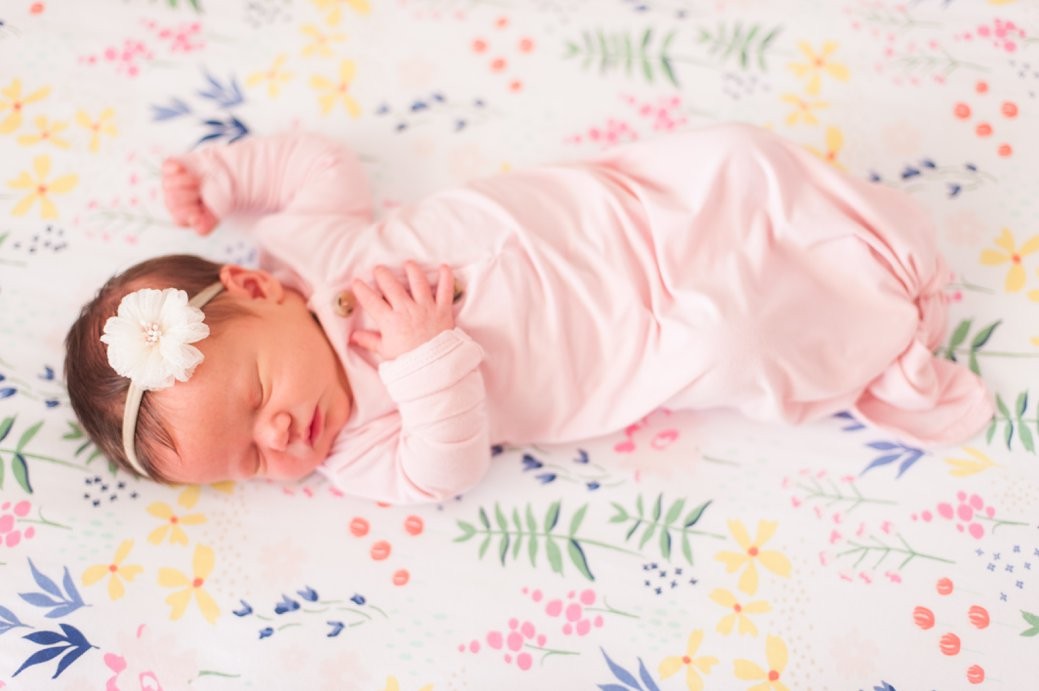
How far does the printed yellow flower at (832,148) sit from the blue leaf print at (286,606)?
1214 mm

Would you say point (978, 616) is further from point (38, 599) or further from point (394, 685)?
point (38, 599)

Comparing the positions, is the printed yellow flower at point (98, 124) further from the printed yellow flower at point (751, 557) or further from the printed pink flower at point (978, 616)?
the printed pink flower at point (978, 616)

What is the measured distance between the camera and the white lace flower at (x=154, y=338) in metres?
1.24

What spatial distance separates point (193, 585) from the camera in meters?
1.46

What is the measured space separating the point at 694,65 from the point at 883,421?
30.2 inches

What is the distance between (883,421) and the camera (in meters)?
1.52

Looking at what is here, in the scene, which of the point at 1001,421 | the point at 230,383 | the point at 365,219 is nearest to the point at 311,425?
the point at 230,383

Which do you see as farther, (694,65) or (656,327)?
(694,65)

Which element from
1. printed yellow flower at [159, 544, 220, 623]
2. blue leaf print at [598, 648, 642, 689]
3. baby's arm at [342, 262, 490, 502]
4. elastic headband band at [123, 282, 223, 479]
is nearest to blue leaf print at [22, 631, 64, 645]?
printed yellow flower at [159, 544, 220, 623]

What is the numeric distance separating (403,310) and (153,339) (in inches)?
14.2

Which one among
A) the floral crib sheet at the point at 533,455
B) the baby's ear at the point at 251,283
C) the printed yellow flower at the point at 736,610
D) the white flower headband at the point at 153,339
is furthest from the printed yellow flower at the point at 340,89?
the printed yellow flower at the point at 736,610

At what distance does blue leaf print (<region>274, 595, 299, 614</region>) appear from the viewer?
1.45 metres

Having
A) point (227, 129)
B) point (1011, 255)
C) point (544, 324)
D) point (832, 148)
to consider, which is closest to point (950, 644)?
point (1011, 255)

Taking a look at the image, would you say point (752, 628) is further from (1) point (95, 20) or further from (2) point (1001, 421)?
(1) point (95, 20)
